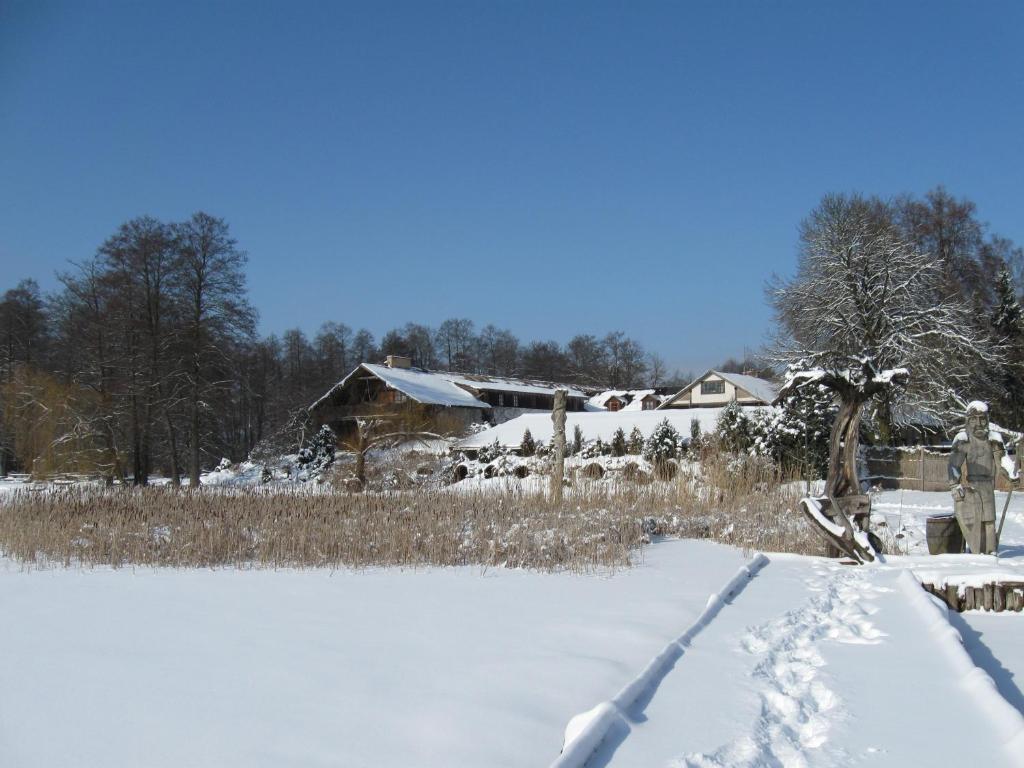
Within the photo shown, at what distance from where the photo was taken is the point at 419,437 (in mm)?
24953

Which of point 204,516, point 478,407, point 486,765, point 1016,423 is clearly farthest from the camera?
point 478,407

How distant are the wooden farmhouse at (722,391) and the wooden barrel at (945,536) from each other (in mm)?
32657

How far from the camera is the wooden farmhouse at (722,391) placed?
42.7 metres

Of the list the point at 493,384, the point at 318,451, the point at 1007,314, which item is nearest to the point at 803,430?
the point at 1007,314

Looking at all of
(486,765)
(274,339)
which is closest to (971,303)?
(486,765)

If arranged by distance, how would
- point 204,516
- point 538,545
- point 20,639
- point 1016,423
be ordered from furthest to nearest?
point 1016,423 < point 204,516 < point 538,545 < point 20,639

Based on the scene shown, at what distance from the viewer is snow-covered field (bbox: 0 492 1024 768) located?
3.30 meters

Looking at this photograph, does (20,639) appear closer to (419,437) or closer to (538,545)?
(538,545)

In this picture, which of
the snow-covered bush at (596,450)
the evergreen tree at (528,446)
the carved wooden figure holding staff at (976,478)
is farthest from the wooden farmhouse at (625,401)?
the carved wooden figure holding staff at (976,478)

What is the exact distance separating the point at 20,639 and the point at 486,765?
11.7 feet

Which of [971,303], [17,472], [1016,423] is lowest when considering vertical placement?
[17,472]

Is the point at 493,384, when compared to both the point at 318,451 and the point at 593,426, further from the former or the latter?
the point at 318,451

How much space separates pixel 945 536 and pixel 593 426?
24966 millimetres

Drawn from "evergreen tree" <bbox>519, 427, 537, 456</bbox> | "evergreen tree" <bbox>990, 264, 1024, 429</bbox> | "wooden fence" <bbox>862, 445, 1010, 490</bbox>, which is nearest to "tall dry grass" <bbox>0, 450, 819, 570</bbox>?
"wooden fence" <bbox>862, 445, 1010, 490</bbox>
